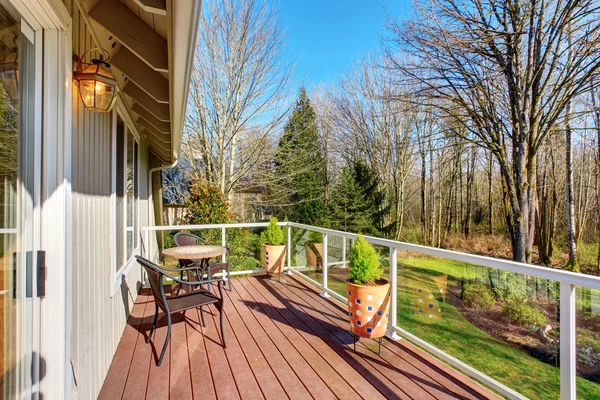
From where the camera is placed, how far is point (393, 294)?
3176mm

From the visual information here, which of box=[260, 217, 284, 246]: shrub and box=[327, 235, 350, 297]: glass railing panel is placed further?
box=[260, 217, 284, 246]: shrub

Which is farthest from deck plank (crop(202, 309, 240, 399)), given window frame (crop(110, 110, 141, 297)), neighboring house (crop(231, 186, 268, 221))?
neighboring house (crop(231, 186, 268, 221))

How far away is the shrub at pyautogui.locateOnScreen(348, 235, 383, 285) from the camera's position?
2.92m

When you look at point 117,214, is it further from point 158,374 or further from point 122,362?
point 158,374

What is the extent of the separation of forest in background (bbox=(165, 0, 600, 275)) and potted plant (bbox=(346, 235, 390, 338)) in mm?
5000

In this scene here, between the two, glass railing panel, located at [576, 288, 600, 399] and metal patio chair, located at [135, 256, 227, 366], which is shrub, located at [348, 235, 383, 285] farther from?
glass railing panel, located at [576, 288, 600, 399]

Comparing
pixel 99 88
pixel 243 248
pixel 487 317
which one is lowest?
pixel 243 248

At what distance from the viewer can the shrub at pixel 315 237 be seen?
4793 millimetres

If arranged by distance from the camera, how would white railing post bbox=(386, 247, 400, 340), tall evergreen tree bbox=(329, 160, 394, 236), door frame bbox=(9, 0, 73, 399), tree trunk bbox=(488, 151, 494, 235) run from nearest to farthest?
door frame bbox=(9, 0, 73, 399), white railing post bbox=(386, 247, 400, 340), tall evergreen tree bbox=(329, 160, 394, 236), tree trunk bbox=(488, 151, 494, 235)

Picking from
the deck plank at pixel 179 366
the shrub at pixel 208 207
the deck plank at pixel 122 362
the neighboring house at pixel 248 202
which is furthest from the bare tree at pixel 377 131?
the deck plank at pixel 122 362

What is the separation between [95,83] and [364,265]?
246cm

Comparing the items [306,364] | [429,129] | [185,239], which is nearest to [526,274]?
[306,364]

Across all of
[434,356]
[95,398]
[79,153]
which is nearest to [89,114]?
[79,153]

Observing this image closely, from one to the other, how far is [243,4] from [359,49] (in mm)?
6144
